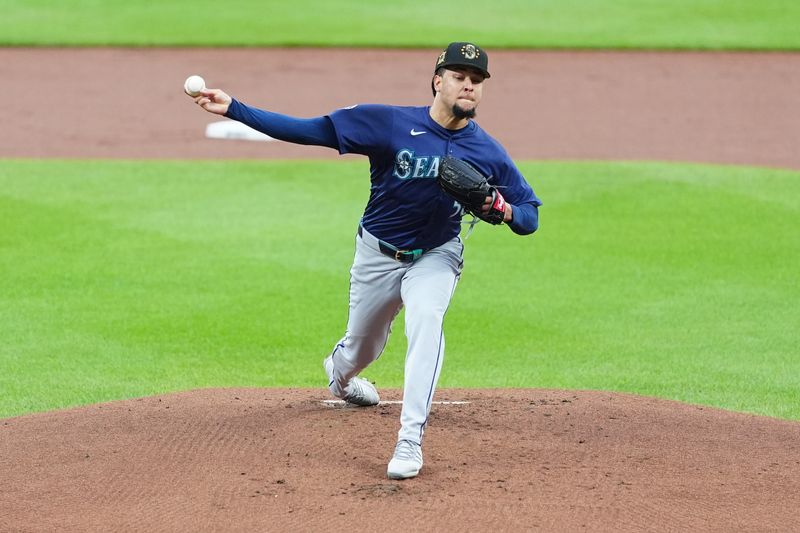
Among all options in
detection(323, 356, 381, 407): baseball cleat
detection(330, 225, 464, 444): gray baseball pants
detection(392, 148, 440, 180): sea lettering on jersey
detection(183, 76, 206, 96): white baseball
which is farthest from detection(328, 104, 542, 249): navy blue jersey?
detection(323, 356, 381, 407): baseball cleat

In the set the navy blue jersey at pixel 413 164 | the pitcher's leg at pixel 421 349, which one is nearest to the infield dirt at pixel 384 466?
the pitcher's leg at pixel 421 349

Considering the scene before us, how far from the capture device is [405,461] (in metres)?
5.59

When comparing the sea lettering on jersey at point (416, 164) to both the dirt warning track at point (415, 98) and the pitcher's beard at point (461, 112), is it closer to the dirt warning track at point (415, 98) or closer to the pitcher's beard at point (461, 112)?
the pitcher's beard at point (461, 112)

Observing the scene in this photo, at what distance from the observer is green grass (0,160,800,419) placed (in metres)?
7.91

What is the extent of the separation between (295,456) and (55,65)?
554 inches

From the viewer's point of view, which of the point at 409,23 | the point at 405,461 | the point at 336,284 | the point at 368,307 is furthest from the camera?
the point at 409,23

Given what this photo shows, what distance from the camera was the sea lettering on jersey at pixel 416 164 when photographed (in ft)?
19.7

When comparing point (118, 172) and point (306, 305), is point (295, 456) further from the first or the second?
point (118, 172)

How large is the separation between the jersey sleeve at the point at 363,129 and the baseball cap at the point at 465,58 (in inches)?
14.2

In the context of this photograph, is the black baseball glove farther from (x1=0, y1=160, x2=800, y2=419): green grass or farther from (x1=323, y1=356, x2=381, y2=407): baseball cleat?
(x1=0, y1=160, x2=800, y2=419): green grass

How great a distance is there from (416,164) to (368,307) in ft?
2.61

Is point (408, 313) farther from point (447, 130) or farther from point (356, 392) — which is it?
point (356, 392)

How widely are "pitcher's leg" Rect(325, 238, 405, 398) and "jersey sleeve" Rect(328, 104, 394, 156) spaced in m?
0.55

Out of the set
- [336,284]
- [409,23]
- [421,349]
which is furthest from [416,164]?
[409,23]
